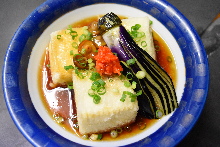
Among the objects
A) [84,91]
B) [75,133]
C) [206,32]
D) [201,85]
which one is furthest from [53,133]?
[206,32]

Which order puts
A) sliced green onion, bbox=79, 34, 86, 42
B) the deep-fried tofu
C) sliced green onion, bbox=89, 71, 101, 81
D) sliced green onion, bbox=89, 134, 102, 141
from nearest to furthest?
1. the deep-fried tofu
2. sliced green onion, bbox=89, 71, 101, 81
3. sliced green onion, bbox=89, 134, 102, 141
4. sliced green onion, bbox=79, 34, 86, 42

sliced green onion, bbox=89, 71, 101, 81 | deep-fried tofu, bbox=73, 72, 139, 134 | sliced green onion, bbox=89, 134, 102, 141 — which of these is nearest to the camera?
deep-fried tofu, bbox=73, 72, 139, 134

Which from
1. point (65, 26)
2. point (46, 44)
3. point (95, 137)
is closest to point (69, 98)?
point (95, 137)

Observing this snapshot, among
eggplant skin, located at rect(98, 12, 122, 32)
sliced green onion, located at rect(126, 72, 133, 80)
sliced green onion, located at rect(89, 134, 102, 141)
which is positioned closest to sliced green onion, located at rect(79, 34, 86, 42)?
eggplant skin, located at rect(98, 12, 122, 32)

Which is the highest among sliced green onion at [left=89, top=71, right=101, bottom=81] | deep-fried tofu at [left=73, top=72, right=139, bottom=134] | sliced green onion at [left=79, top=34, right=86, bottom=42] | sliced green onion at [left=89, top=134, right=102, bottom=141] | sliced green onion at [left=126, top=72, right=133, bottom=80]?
sliced green onion at [left=79, top=34, right=86, bottom=42]

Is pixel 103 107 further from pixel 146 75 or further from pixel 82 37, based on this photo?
pixel 82 37

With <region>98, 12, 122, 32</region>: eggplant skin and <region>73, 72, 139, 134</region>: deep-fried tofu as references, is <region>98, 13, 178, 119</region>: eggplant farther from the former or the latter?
<region>73, 72, 139, 134</region>: deep-fried tofu
